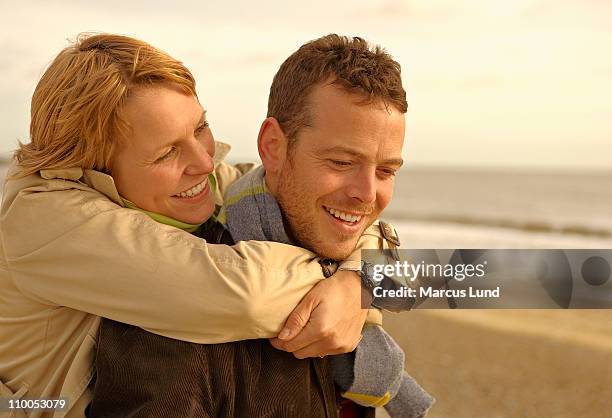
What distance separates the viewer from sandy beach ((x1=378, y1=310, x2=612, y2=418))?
569cm

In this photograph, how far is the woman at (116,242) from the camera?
2129 mm

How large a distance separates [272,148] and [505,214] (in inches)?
767

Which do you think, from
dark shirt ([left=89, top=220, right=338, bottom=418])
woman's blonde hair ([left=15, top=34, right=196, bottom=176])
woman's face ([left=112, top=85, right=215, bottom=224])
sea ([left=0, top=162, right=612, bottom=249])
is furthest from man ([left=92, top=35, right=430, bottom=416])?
sea ([left=0, top=162, right=612, bottom=249])

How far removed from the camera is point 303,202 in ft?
8.30

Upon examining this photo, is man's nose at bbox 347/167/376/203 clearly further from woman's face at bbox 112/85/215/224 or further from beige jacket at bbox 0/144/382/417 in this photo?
→ woman's face at bbox 112/85/215/224

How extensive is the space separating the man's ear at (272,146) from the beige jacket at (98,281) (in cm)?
37

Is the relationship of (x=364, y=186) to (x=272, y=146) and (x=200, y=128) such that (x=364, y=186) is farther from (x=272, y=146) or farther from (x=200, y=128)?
(x=200, y=128)

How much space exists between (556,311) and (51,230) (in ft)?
23.7

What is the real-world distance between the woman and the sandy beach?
11.7 feet

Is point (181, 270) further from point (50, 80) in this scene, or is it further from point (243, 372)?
point (50, 80)

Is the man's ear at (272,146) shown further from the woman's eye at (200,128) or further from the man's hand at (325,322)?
the man's hand at (325,322)

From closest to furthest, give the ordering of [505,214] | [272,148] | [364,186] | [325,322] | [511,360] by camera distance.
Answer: [325,322] → [364,186] → [272,148] → [511,360] → [505,214]

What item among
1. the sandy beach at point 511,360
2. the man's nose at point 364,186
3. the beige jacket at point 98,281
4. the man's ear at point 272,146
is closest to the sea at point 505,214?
the sandy beach at point 511,360

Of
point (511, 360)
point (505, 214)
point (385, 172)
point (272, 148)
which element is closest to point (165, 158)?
point (272, 148)
